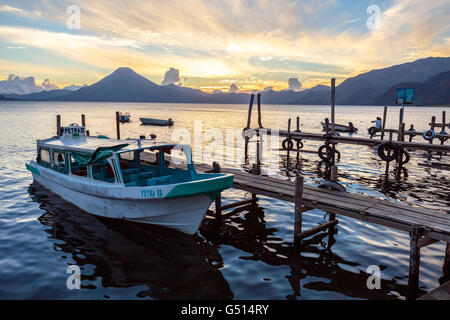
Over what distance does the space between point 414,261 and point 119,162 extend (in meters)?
9.76

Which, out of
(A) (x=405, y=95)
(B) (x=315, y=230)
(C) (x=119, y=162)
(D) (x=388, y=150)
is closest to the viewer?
(B) (x=315, y=230)

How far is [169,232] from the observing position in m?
11.3

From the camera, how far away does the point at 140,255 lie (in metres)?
9.73

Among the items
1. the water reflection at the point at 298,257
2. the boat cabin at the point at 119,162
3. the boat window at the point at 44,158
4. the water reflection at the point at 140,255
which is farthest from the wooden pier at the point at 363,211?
the boat window at the point at 44,158

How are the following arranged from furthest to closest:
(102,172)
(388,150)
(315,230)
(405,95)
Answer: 1. (405,95)
2. (388,150)
3. (102,172)
4. (315,230)

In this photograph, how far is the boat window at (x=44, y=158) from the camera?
14539 mm

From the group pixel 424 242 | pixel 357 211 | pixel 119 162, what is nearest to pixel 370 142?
pixel 357 211

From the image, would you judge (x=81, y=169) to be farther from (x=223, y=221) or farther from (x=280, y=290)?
(x=280, y=290)

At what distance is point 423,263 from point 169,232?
330 inches

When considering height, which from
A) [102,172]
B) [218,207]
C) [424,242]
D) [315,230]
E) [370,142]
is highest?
[370,142]

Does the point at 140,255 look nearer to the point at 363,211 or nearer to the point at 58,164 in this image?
the point at 363,211

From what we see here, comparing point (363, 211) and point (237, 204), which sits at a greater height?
point (363, 211)

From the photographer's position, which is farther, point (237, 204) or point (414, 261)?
point (237, 204)
